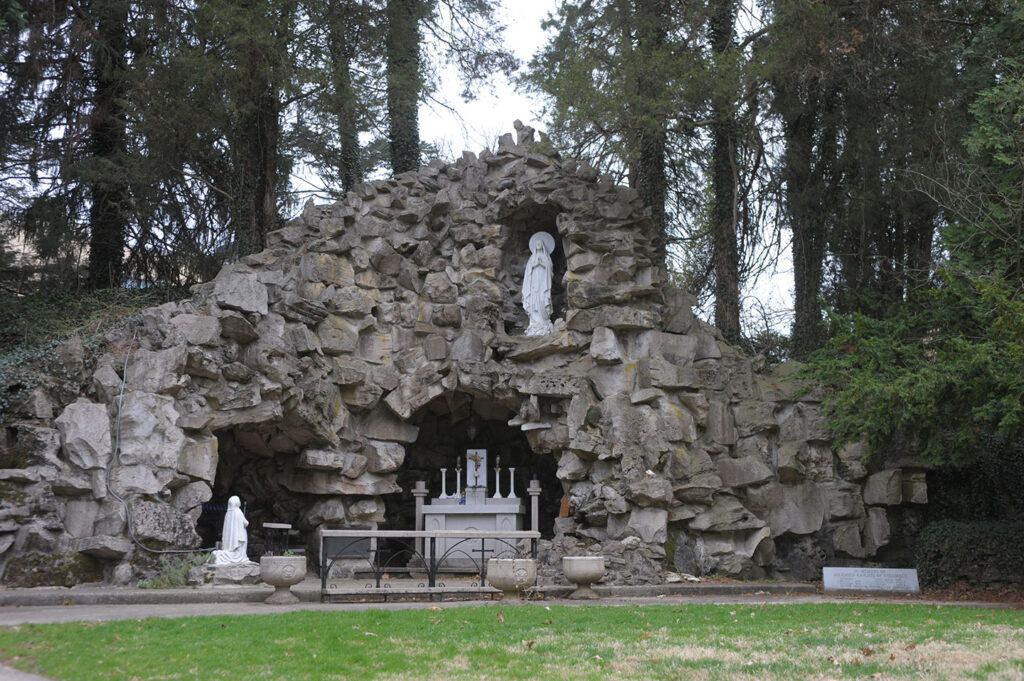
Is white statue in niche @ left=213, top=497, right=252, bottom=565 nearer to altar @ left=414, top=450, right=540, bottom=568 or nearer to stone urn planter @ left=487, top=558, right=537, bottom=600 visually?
stone urn planter @ left=487, top=558, right=537, bottom=600

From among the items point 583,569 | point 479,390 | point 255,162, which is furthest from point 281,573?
point 255,162

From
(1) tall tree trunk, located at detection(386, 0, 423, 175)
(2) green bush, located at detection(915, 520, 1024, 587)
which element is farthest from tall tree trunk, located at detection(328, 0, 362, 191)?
(2) green bush, located at detection(915, 520, 1024, 587)

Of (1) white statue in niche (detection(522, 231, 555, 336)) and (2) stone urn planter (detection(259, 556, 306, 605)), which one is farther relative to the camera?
(1) white statue in niche (detection(522, 231, 555, 336))

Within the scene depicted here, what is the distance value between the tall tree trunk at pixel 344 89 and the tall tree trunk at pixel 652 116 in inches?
195

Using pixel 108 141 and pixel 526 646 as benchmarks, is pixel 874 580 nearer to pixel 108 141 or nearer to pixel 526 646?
pixel 526 646

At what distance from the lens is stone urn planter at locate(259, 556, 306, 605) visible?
10.1 meters

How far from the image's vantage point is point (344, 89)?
15688mm

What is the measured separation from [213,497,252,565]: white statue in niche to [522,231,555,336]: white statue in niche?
5754 millimetres

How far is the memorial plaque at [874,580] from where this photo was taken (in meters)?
12.5

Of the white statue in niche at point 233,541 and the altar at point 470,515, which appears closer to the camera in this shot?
the white statue in niche at point 233,541

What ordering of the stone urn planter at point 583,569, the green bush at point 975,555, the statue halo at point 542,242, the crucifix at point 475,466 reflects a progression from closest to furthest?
the stone urn planter at point 583,569
the green bush at point 975,555
the crucifix at point 475,466
the statue halo at point 542,242

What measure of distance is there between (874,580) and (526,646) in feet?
23.5

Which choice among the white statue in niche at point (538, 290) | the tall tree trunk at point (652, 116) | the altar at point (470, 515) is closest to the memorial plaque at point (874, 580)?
the altar at point (470, 515)

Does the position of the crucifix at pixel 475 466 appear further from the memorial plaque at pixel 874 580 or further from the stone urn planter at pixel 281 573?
the memorial plaque at pixel 874 580
